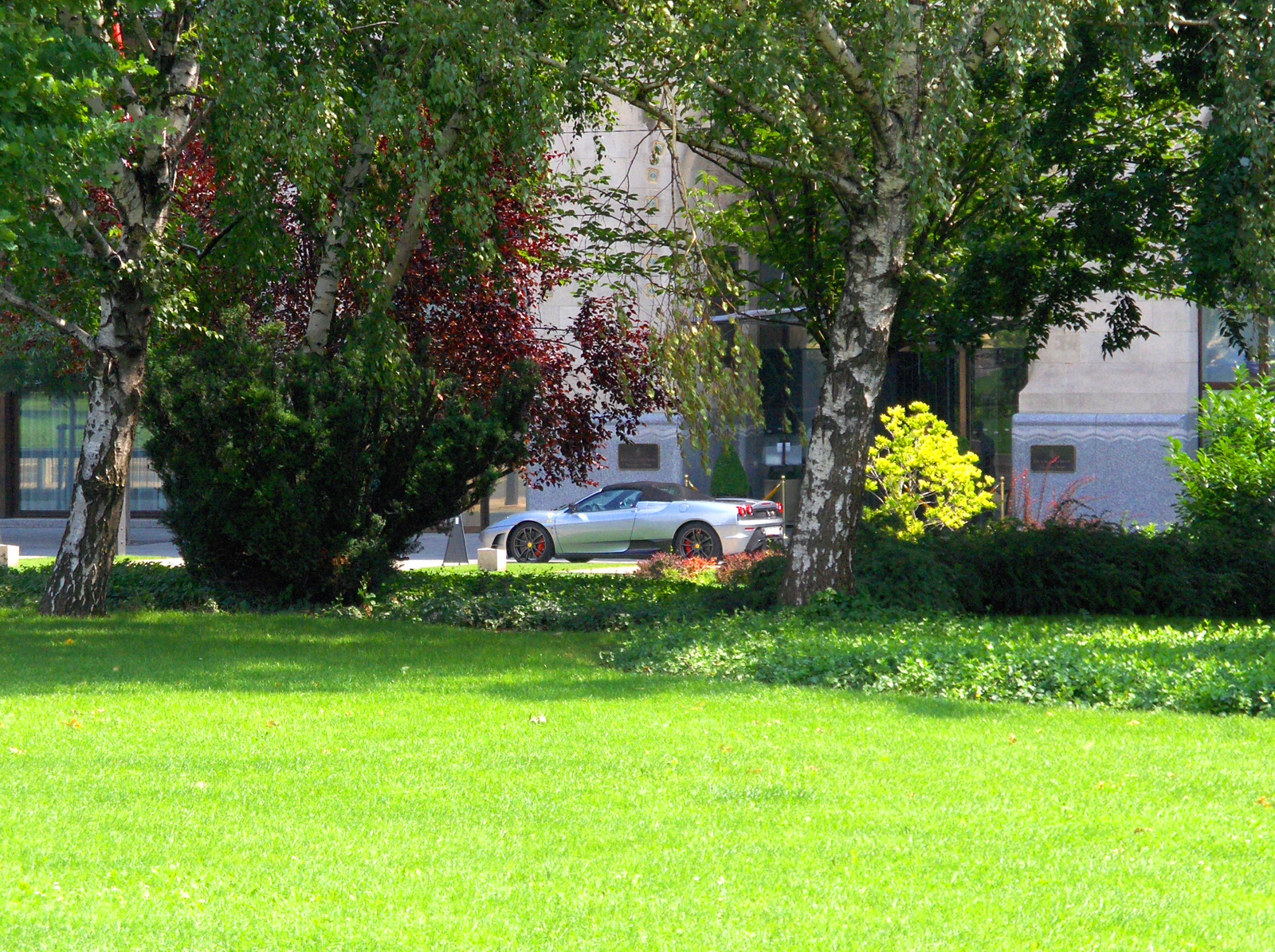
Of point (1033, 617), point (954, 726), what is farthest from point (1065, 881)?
point (1033, 617)

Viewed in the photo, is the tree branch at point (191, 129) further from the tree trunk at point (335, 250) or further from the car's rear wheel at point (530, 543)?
the car's rear wheel at point (530, 543)

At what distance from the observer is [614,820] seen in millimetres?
5492

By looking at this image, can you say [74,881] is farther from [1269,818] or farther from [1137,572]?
[1137,572]

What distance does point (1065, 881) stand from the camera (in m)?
4.69

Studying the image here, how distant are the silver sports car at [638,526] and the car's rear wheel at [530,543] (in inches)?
0.6

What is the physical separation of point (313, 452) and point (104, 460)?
202cm

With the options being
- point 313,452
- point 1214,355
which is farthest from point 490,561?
point 1214,355

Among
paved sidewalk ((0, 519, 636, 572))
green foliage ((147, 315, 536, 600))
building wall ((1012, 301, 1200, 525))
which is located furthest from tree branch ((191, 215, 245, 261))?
building wall ((1012, 301, 1200, 525))

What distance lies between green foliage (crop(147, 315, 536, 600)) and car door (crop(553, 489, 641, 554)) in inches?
332

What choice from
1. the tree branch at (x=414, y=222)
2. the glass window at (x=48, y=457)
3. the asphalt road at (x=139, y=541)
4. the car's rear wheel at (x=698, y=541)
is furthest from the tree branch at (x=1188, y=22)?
the glass window at (x=48, y=457)

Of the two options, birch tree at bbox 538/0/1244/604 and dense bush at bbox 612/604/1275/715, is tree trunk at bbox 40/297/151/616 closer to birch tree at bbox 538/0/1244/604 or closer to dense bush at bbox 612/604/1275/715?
birch tree at bbox 538/0/1244/604

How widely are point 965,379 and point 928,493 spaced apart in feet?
33.6

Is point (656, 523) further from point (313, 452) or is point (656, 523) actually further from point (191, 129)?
point (191, 129)

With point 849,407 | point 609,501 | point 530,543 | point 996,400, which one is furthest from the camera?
point 996,400
